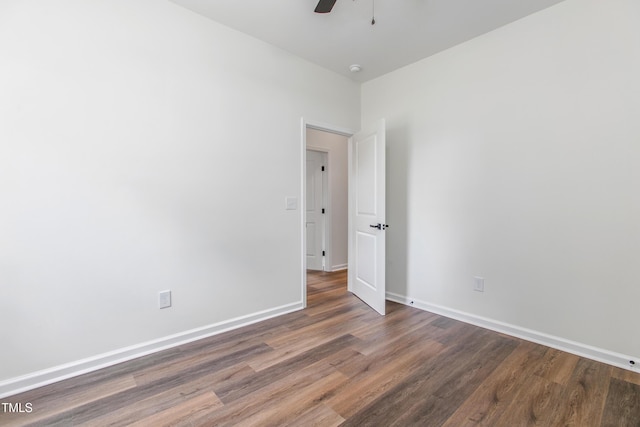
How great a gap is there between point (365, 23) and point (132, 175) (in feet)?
7.27

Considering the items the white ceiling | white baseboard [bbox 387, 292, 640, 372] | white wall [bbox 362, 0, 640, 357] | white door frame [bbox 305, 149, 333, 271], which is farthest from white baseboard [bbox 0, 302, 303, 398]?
the white ceiling

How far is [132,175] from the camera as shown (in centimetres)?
209

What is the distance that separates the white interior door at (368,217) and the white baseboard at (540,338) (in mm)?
558

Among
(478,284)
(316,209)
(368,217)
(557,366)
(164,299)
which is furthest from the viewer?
(316,209)

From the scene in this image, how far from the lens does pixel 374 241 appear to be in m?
3.08

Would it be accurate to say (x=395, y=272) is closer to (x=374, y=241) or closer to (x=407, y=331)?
(x=374, y=241)

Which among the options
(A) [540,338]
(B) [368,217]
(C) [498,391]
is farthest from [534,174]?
(C) [498,391]

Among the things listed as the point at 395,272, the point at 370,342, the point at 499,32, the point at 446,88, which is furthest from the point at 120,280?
the point at 499,32

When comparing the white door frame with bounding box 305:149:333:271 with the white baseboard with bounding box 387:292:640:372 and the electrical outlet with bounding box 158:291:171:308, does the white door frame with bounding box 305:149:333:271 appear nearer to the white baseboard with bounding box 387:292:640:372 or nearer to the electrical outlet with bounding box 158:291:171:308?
the white baseboard with bounding box 387:292:640:372

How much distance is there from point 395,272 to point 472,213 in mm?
1106

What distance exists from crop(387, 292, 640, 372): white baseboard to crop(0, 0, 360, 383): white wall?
62.6 inches

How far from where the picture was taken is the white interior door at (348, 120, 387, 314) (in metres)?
2.94

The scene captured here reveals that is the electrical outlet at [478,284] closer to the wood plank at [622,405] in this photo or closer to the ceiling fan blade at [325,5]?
the wood plank at [622,405]

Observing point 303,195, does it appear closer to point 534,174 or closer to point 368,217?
point 368,217
